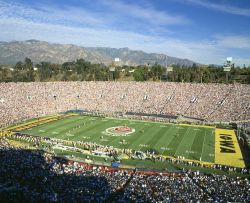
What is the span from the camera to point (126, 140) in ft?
161

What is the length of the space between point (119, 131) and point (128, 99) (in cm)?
2464

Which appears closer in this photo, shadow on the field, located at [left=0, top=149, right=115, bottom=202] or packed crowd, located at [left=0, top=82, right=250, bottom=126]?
shadow on the field, located at [left=0, top=149, right=115, bottom=202]

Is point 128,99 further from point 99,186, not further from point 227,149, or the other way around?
point 99,186

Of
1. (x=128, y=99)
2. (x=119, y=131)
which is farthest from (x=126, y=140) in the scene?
Answer: (x=128, y=99)

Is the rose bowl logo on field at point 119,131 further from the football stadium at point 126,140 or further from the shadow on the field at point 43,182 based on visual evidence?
the shadow on the field at point 43,182

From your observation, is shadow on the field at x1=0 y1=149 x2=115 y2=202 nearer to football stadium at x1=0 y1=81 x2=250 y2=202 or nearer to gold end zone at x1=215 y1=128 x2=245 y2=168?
football stadium at x1=0 y1=81 x2=250 y2=202

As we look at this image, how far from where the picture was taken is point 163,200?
75.7 feet

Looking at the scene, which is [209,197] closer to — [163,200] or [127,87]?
[163,200]

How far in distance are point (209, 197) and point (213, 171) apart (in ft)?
43.3

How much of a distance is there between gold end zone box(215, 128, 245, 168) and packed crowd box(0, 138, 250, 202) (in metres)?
10.5

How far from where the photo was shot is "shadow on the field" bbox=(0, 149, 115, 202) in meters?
22.8

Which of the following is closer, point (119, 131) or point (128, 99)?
point (119, 131)

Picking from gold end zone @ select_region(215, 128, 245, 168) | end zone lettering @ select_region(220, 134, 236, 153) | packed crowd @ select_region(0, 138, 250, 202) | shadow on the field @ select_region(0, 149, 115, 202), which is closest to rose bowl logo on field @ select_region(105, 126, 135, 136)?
gold end zone @ select_region(215, 128, 245, 168)

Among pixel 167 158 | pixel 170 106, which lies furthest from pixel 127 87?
pixel 167 158
